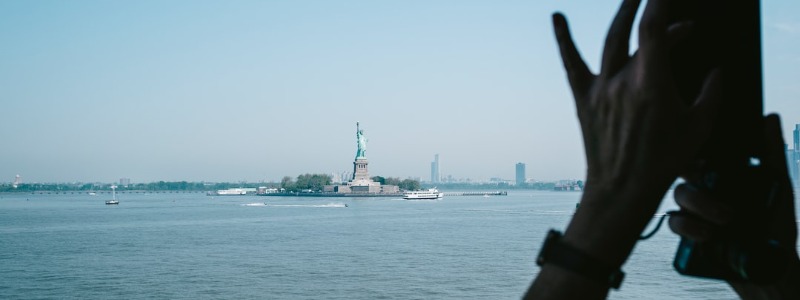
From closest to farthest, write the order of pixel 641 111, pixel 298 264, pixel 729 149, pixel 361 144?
pixel 641 111 < pixel 729 149 < pixel 298 264 < pixel 361 144

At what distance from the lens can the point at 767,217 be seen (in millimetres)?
1330

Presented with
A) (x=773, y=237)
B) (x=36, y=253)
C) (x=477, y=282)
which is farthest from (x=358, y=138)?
(x=773, y=237)

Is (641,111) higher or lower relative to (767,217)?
higher

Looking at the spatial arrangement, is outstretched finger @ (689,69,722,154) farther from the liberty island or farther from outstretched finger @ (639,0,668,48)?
the liberty island

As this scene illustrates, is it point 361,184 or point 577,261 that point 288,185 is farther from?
point 577,261

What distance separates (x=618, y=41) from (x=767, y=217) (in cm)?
37

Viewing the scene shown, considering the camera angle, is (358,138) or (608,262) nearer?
(608,262)

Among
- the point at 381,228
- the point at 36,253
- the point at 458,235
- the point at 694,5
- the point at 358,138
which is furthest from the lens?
the point at 358,138

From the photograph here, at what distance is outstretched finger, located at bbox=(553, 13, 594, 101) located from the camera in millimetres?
1284

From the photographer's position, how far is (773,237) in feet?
4.66

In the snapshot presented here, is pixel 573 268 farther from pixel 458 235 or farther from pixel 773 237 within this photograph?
pixel 458 235

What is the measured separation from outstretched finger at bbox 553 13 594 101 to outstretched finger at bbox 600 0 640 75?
29 millimetres

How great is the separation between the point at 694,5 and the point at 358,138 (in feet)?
250

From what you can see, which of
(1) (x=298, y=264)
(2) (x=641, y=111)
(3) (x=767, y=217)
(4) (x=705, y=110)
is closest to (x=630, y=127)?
(2) (x=641, y=111)
